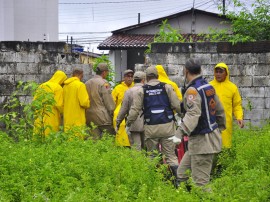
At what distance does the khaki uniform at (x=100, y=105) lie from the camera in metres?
10.0

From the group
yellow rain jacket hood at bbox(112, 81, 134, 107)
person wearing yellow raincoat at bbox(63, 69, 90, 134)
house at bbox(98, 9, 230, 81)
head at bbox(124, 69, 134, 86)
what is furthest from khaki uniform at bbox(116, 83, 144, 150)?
house at bbox(98, 9, 230, 81)

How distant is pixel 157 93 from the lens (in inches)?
344

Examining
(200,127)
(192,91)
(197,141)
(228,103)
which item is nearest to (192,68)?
(192,91)

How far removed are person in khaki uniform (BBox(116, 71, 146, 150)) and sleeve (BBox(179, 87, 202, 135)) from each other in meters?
2.08

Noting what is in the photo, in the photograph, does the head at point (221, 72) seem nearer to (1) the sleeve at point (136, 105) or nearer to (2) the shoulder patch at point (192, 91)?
(1) the sleeve at point (136, 105)

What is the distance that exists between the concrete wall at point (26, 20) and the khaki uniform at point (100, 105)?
11.2 meters

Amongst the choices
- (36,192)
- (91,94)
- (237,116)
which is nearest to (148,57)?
(91,94)

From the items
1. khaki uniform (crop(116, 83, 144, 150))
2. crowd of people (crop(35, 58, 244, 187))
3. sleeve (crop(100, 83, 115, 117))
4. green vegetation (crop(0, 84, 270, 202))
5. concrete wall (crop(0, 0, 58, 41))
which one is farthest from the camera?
concrete wall (crop(0, 0, 58, 41))

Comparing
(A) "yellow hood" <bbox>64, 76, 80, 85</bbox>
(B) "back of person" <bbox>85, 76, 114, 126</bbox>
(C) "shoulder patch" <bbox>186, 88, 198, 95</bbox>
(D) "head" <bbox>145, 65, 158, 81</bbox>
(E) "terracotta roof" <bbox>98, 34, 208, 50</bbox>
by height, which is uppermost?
(E) "terracotta roof" <bbox>98, 34, 208, 50</bbox>

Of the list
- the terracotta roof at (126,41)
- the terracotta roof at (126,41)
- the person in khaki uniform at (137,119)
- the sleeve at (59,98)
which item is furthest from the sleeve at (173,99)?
the terracotta roof at (126,41)

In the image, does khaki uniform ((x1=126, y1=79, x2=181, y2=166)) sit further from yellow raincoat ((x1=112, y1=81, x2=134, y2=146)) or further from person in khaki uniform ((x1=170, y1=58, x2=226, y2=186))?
person in khaki uniform ((x1=170, y1=58, x2=226, y2=186))

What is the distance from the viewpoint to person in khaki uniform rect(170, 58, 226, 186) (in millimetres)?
6980

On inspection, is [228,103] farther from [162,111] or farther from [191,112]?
[191,112]

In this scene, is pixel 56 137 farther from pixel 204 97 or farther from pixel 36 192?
pixel 36 192
